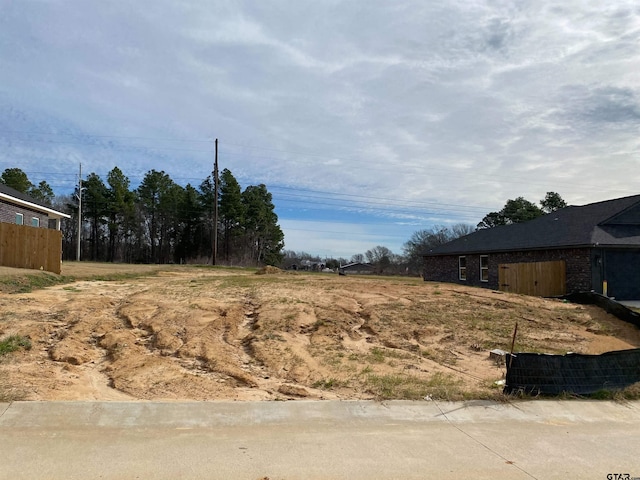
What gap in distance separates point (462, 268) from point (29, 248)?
2599 centimetres

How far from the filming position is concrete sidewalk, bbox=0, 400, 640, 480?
165 inches

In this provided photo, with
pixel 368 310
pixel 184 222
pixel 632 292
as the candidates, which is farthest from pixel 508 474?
pixel 184 222

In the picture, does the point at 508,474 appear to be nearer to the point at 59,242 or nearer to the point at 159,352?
the point at 159,352

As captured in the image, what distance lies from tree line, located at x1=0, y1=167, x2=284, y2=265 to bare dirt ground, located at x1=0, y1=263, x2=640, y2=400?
4596cm

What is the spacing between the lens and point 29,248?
18.1 metres

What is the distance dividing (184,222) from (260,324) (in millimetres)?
55895

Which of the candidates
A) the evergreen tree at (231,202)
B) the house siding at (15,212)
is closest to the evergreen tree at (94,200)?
the evergreen tree at (231,202)

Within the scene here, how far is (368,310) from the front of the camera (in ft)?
43.8

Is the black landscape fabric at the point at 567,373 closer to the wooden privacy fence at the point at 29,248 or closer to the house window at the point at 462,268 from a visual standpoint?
the wooden privacy fence at the point at 29,248

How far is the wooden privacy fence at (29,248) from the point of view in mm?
17989

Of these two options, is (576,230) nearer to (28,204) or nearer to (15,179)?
(28,204)

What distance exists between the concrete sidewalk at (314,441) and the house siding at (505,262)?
19088 mm

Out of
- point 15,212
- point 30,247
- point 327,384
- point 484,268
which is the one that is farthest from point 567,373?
point 15,212

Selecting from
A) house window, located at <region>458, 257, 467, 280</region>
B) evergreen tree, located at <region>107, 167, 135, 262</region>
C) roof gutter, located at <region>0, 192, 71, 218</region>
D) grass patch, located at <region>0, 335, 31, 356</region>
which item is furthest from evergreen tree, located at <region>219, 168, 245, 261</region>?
grass patch, located at <region>0, 335, 31, 356</region>
